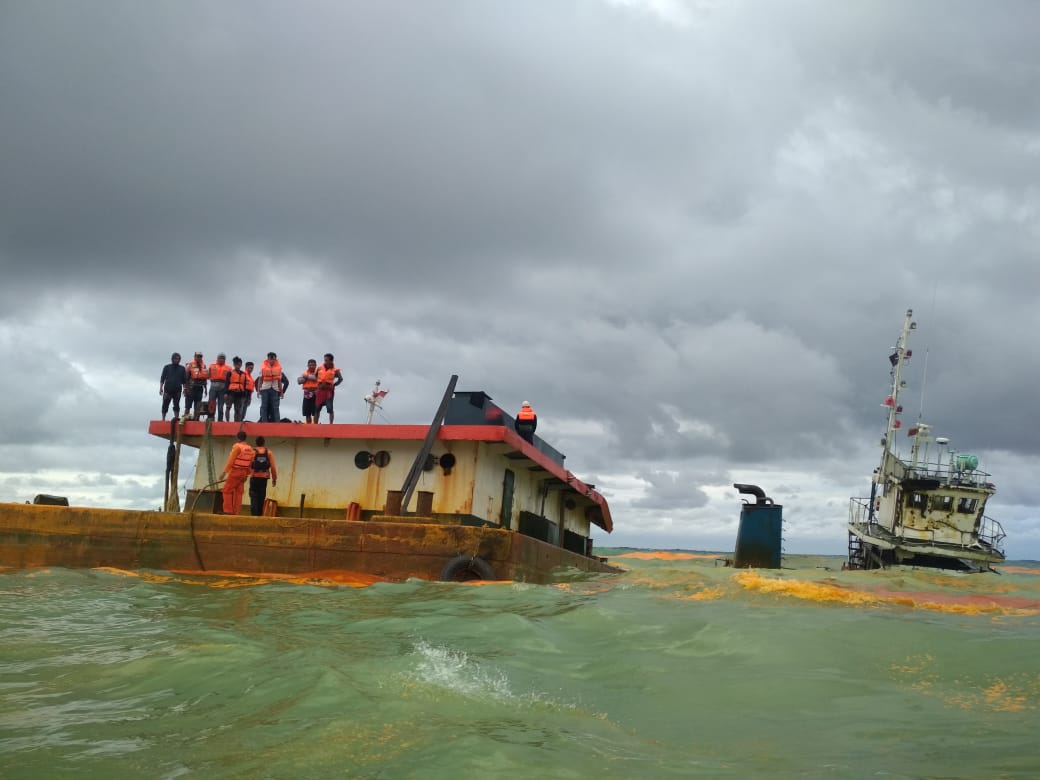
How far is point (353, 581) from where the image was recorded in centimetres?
1296

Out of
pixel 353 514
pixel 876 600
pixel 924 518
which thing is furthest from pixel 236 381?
pixel 924 518

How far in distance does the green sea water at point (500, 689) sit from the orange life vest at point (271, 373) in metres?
7.52

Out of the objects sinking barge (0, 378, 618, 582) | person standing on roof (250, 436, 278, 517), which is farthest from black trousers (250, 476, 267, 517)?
sinking barge (0, 378, 618, 582)

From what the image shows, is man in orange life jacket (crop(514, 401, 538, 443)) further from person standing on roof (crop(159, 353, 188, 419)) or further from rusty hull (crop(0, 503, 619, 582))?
person standing on roof (crop(159, 353, 188, 419))

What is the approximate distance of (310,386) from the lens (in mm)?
17641

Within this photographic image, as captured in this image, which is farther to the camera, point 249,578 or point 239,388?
point 239,388

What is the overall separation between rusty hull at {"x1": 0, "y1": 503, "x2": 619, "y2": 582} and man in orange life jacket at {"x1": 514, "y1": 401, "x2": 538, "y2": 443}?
11.5ft

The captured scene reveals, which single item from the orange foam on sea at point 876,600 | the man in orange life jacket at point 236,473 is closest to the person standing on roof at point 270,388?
the man in orange life jacket at point 236,473

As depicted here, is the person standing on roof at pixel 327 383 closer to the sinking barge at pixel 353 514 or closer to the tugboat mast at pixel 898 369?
the sinking barge at pixel 353 514

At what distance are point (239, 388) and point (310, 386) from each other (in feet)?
4.76

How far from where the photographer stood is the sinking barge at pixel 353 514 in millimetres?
13523

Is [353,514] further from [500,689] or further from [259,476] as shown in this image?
[500,689]

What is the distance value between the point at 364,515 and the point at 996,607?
10816 millimetres

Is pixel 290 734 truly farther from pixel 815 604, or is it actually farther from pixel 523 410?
pixel 523 410
